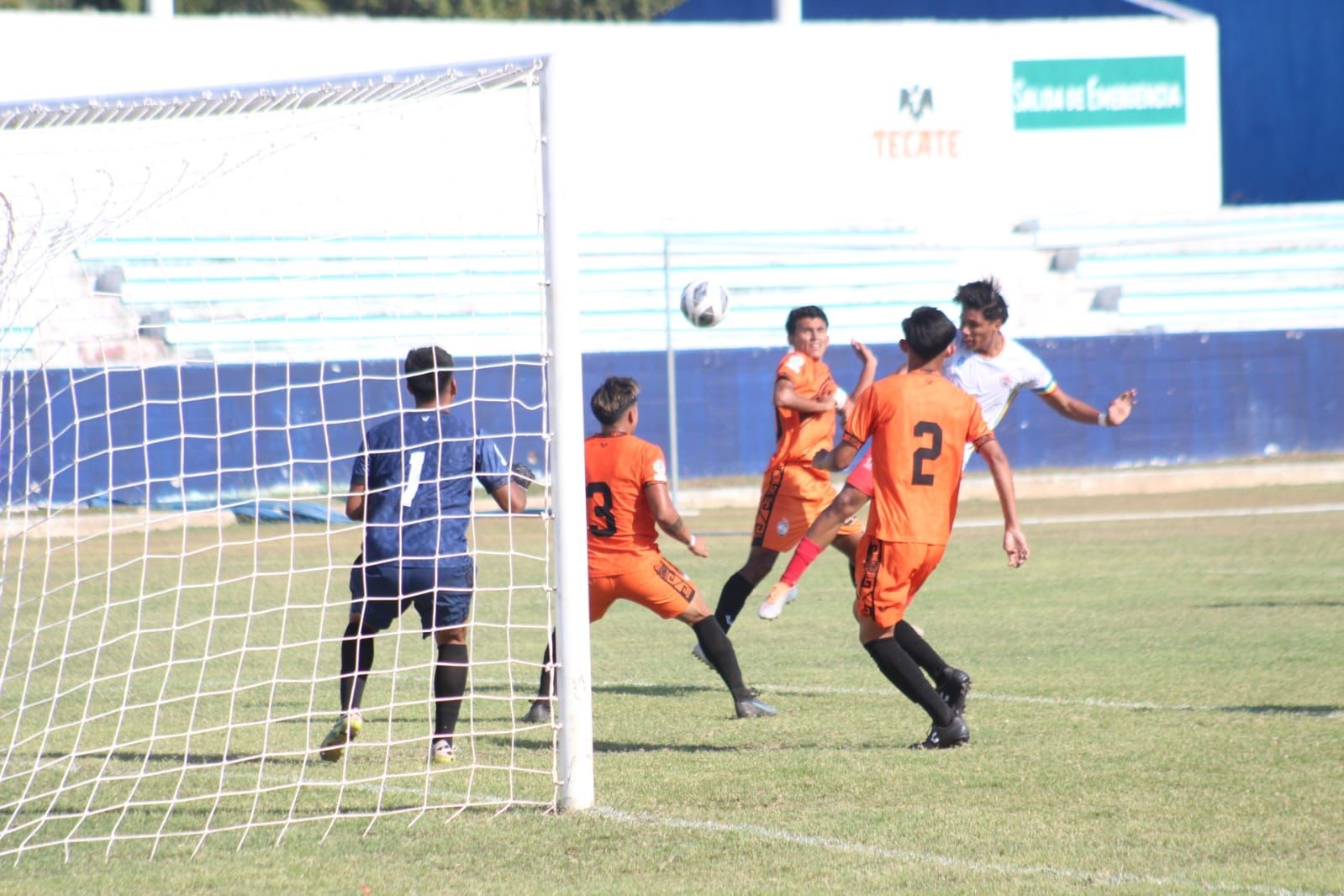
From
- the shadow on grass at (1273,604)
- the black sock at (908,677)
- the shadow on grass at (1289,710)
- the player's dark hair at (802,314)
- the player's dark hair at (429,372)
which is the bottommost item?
the shadow on grass at (1273,604)

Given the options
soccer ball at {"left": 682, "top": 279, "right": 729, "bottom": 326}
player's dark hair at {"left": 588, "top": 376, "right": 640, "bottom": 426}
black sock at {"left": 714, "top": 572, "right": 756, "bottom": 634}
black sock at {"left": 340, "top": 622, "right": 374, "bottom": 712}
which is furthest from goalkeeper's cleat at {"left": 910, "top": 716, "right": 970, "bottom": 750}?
soccer ball at {"left": 682, "top": 279, "right": 729, "bottom": 326}

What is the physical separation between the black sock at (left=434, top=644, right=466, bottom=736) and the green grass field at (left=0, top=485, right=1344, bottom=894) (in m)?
0.19

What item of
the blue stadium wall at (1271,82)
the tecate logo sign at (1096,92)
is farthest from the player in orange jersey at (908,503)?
the blue stadium wall at (1271,82)

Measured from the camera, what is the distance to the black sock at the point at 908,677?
276 inches

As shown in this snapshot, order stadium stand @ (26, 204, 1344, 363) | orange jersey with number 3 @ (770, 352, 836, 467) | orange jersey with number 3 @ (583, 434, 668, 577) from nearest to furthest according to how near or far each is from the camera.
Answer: orange jersey with number 3 @ (583, 434, 668, 577) → orange jersey with number 3 @ (770, 352, 836, 467) → stadium stand @ (26, 204, 1344, 363)

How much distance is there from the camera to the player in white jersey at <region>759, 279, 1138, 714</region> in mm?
7805

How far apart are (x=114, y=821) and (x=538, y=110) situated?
3051mm

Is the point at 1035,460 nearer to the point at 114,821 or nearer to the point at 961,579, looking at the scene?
the point at 961,579

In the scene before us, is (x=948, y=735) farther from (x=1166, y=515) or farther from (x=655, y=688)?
(x=1166, y=515)

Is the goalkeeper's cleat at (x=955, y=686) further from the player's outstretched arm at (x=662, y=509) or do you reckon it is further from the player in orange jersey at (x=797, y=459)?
the player in orange jersey at (x=797, y=459)

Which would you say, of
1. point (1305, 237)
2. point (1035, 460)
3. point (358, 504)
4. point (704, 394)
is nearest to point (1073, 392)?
point (1035, 460)

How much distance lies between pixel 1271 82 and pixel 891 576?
3346 centimetres

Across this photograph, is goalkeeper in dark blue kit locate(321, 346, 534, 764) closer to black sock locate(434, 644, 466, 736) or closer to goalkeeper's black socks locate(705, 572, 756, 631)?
black sock locate(434, 644, 466, 736)

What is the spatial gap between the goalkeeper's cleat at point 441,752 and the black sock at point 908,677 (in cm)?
180
